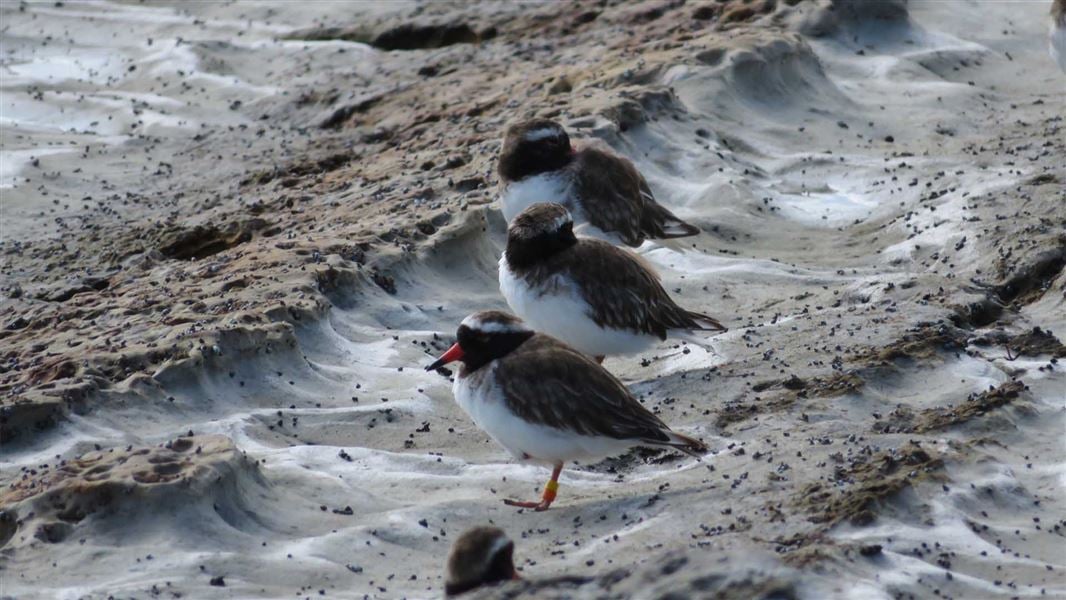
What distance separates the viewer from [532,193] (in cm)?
1037

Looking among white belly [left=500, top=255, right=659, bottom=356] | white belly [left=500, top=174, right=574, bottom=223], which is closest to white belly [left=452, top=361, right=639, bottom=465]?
white belly [left=500, top=255, right=659, bottom=356]

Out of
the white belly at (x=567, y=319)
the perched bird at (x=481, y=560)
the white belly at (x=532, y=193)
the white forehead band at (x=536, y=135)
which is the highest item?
the white forehead band at (x=536, y=135)

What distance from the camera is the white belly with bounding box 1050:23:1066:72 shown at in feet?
43.1

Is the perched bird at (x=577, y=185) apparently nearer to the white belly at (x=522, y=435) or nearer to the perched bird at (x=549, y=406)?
the perched bird at (x=549, y=406)

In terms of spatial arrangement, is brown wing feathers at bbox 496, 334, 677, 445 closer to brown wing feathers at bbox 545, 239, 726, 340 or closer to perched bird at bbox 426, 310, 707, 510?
perched bird at bbox 426, 310, 707, 510

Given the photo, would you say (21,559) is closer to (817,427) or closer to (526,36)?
(817,427)

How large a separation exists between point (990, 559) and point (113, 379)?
14.2ft

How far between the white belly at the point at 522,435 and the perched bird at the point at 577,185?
2958 millimetres

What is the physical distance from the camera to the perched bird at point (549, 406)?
24.2 ft

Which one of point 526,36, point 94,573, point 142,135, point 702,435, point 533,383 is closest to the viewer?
point 94,573

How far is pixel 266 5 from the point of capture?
17.2 metres

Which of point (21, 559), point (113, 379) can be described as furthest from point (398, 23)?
point (21, 559)

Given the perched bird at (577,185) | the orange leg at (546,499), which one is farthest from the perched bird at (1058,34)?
the orange leg at (546,499)

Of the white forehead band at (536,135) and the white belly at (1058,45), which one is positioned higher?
the white forehead band at (536,135)
